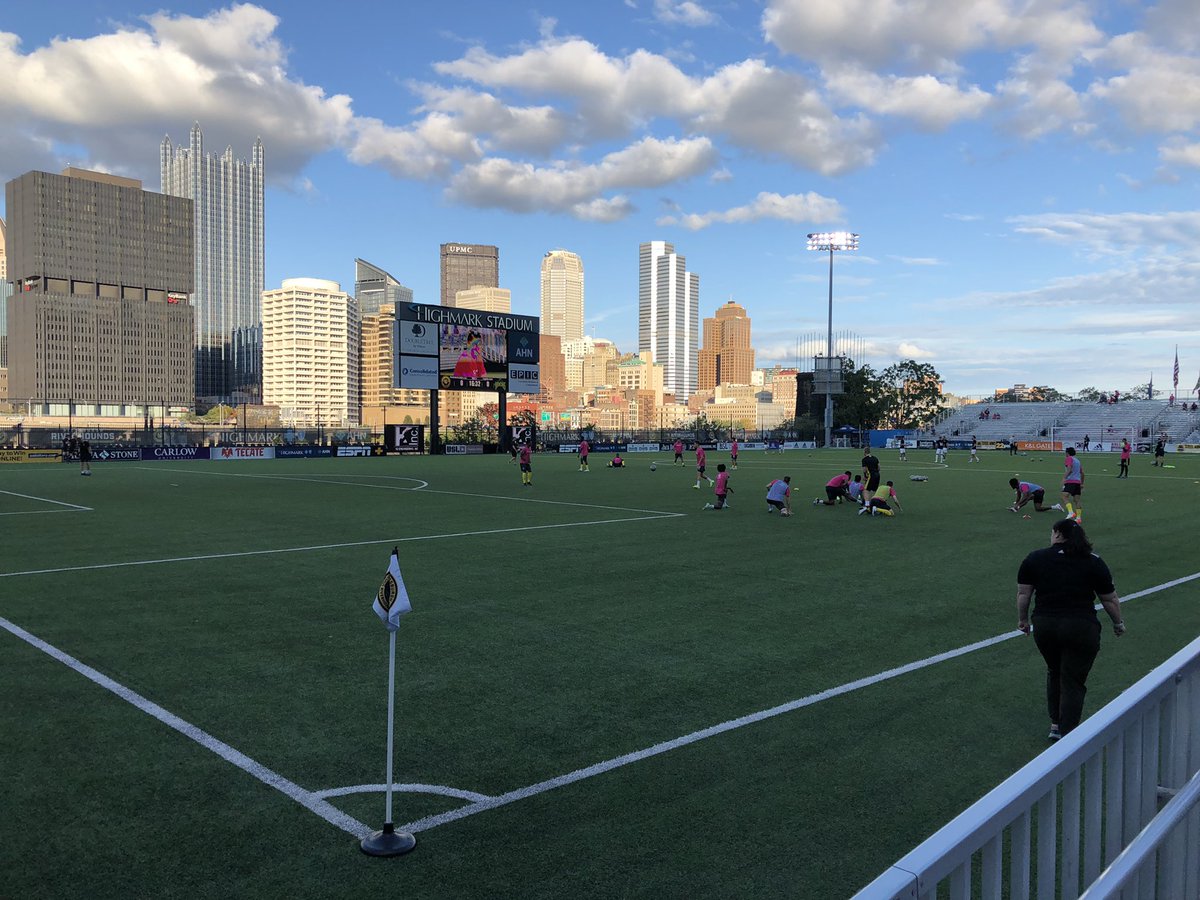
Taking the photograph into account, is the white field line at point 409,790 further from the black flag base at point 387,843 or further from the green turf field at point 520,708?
the black flag base at point 387,843

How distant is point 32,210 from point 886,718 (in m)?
239

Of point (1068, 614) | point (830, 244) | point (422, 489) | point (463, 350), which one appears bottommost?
point (422, 489)

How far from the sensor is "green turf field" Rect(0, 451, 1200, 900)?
4.73 metres

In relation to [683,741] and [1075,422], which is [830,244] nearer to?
[1075,422]

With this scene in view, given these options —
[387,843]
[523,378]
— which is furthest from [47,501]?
[523,378]

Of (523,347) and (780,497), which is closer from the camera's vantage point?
(780,497)

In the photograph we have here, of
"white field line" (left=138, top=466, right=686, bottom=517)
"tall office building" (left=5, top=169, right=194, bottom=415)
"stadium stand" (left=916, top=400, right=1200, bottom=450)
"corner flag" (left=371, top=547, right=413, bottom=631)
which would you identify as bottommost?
"white field line" (left=138, top=466, right=686, bottom=517)

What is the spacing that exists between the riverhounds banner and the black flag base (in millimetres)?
59969

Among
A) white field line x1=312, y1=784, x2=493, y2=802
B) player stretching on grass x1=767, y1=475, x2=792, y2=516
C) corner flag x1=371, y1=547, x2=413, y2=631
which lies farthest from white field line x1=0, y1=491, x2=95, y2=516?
corner flag x1=371, y1=547, x2=413, y2=631

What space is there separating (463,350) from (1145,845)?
6384 centimetres

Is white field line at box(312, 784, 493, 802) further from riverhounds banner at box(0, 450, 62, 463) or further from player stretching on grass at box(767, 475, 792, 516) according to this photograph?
riverhounds banner at box(0, 450, 62, 463)

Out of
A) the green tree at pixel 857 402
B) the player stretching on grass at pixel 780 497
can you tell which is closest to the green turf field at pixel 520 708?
the player stretching on grass at pixel 780 497

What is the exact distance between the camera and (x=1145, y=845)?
3.17 meters

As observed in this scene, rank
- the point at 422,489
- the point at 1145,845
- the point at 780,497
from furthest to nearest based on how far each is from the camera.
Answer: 1. the point at 422,489
2. the point at 780,497
3. the point at 1145,845
